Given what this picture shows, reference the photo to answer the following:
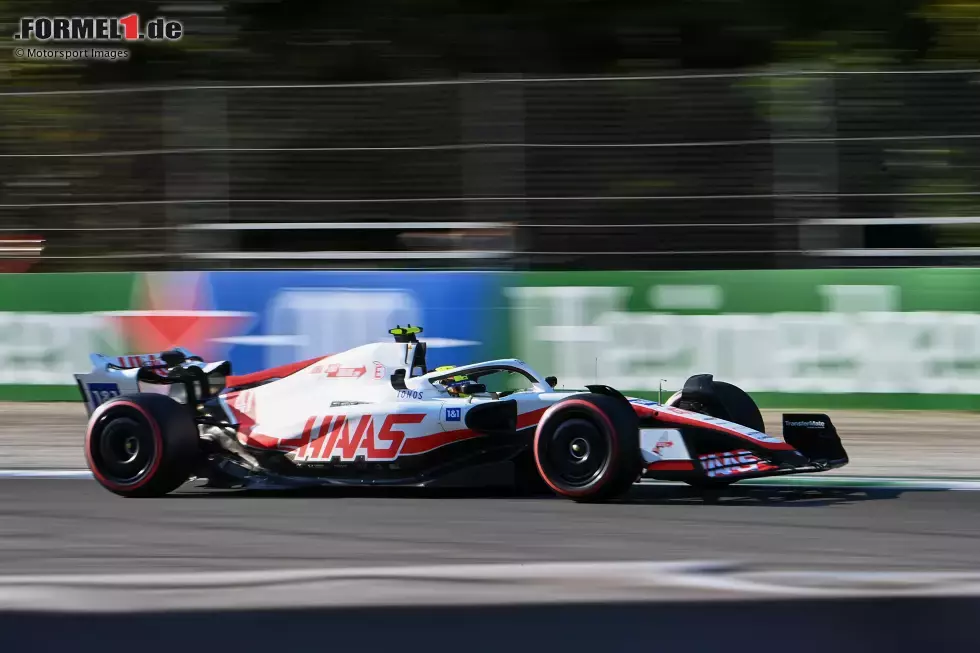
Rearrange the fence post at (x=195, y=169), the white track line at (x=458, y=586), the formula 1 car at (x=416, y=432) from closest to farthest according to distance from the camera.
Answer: the white track line at (x=458, y=586)
the formula 1 car at (x=416, y=432)
the fence post at (x=195, y=169)

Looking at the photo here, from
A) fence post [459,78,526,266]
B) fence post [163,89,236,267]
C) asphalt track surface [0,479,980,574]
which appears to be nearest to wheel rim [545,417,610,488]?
asphalt track surface [0,479,980,574]

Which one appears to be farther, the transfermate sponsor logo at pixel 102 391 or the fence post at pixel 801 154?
the fence post at pixel 801 154

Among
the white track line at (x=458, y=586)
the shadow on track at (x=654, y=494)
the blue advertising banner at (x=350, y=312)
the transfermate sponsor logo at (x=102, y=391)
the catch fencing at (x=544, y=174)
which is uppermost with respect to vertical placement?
the catch fencing at (x=544, y=174)

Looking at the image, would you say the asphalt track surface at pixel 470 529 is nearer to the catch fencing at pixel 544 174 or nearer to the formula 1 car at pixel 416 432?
the formula 1 car at pixel 416 432

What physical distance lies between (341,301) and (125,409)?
377cm

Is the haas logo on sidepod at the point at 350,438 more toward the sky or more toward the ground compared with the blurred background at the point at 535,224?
more toward the ground

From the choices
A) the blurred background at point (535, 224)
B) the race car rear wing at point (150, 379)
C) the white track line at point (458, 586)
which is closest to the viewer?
the white track line at point (458, 586)

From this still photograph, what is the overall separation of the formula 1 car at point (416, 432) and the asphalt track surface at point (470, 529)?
0.49 ft

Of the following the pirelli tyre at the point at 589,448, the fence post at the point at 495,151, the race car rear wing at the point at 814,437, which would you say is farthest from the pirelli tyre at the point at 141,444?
the fence post at the point at 495,151

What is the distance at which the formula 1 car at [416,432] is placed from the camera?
6.82m

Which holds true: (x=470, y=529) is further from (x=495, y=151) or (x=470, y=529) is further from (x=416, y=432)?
(x=495, y=151)

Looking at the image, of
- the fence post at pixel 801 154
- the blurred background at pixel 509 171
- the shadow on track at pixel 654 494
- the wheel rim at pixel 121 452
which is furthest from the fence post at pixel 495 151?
the wheel rim at pixel 121 452

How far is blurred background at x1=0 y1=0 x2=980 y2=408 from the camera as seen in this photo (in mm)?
10695

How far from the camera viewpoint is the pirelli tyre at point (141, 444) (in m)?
7.27
